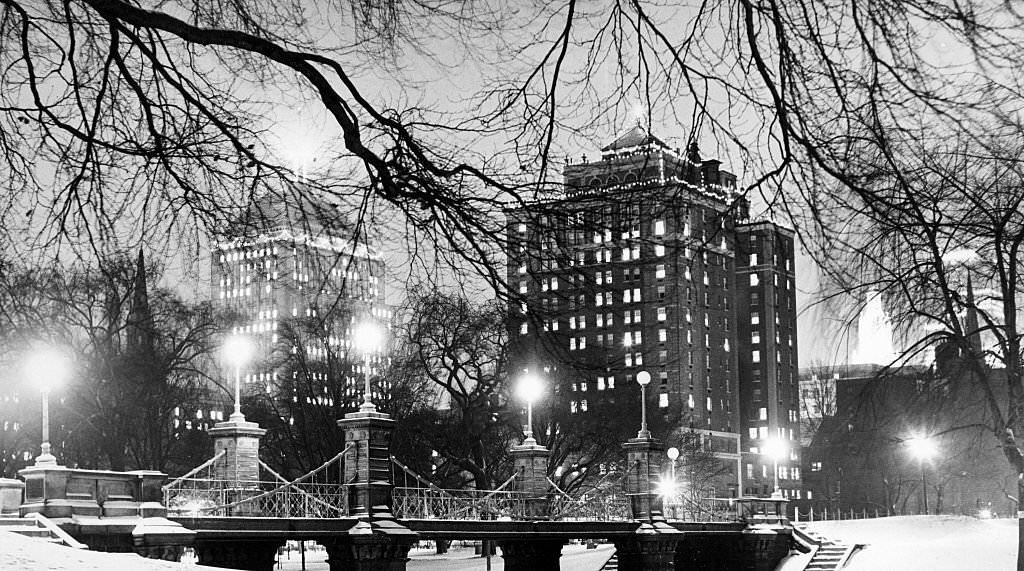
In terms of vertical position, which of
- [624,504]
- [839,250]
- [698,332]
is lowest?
[624,504]

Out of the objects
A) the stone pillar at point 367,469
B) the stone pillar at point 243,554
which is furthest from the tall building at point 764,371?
the stone pillar at point 243,554

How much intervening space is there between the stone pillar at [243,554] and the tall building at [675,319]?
316 inches

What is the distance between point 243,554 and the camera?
32.9m

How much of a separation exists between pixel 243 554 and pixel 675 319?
9877cm

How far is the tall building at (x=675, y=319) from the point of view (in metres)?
11.9

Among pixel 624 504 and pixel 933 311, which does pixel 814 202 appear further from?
pixel 624 504

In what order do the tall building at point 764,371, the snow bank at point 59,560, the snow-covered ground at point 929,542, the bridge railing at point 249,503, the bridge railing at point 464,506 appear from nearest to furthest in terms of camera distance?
the snow bank at point 59,560 < the bridge railing at point 249,503 < the bridge railing at point 464,506 < the snow-covered ground at point 929,542 < the tall building at point 764,371

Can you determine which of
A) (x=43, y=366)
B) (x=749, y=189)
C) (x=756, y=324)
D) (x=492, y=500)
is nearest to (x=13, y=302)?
(x=749, y=189)

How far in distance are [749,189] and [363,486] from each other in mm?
22644

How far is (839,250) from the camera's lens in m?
10.6

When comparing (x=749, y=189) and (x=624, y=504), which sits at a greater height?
(x=749, y=189)

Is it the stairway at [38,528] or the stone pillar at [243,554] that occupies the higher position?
the stairway at [38,528]

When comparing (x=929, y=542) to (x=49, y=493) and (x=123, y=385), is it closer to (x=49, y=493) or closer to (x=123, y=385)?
(x=123, y=385)

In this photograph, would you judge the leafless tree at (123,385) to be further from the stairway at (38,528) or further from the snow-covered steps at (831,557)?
the stairway at (38,528)
